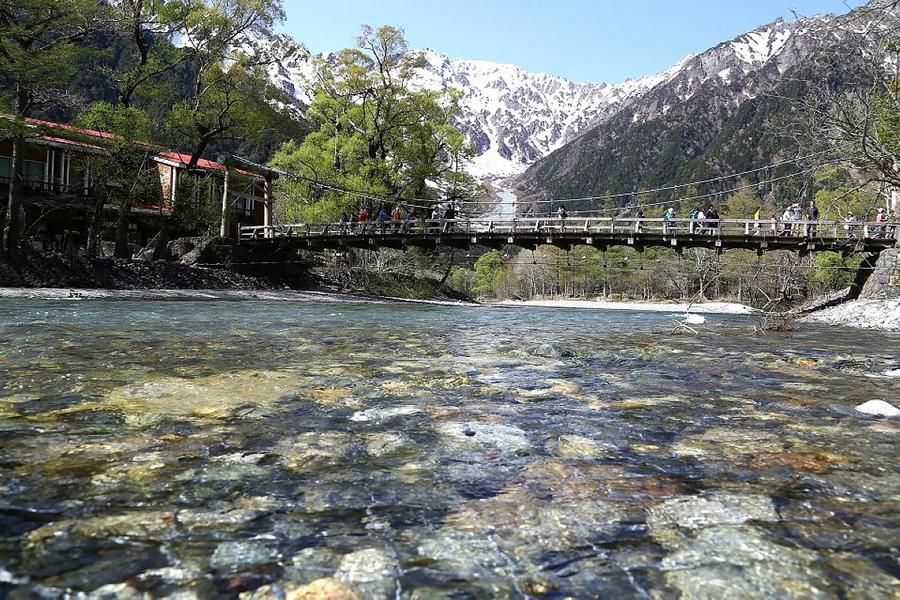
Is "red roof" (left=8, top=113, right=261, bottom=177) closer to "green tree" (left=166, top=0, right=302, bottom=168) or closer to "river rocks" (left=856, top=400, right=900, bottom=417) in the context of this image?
"green tree" (left=166, top=0, right=302, bottom=168)

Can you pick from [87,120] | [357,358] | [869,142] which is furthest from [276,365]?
[87,120]

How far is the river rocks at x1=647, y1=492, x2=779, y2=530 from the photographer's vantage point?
188cm

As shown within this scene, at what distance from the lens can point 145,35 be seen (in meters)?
25.7

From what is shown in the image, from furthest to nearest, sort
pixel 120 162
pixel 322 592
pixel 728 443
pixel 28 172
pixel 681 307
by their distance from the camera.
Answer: pixel 681 307 → pixel 28 172 → pixel 120 162 → pixel 728 443 → pixel 322 592

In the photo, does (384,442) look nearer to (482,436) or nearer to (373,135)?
(482,436)

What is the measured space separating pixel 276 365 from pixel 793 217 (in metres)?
28.6

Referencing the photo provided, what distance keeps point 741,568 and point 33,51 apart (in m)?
24.8

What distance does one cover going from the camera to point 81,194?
2978 centimetres

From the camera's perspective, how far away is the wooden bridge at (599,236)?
23.6 meters

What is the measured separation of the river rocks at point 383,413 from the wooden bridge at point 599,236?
21125 mm

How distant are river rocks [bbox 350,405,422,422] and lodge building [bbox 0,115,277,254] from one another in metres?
24.6

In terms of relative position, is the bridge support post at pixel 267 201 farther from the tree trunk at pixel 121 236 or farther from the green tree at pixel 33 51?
the green tree at pixel 33 51

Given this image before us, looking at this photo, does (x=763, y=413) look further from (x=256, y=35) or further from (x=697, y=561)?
(x=256, y=35)

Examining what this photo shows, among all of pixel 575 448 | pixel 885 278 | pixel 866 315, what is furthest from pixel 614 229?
pixel 575 448
